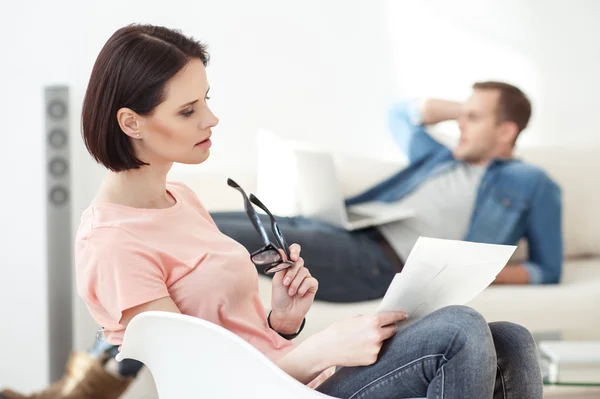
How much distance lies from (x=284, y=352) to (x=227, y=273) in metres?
0.17

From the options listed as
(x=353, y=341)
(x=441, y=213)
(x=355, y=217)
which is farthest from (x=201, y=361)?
(x=441, y=213)

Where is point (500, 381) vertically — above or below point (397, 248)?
above

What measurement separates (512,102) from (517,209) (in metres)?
0.54

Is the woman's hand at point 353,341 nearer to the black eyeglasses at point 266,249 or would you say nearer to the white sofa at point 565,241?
the black eyeglasses at point 266,249

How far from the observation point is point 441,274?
1.17 m

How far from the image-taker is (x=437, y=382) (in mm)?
1094

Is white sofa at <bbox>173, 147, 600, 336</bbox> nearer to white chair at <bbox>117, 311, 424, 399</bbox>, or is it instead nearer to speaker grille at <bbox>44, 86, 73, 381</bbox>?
speaker grille at <bbox>44, 86, 73, 381</bbox>

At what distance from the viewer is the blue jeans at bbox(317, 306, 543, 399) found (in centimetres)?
108

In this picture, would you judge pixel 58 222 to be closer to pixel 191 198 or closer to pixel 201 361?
pixel 191 198

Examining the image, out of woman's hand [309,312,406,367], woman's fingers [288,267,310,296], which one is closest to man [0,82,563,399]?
woman's fingers [288,267,310,296]

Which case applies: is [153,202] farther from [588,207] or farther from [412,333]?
[588,207]

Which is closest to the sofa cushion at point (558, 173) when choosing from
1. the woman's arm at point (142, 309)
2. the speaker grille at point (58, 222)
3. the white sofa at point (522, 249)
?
the white sofa at point (522, 249)

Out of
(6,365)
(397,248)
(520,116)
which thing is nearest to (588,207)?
(520,116)

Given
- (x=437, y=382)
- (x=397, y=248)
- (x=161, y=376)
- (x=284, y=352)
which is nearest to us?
(x=437, y=382)
